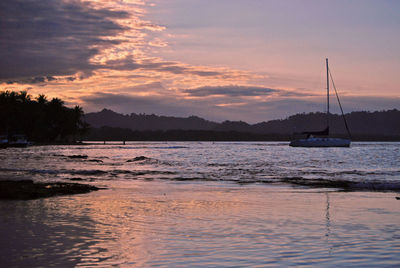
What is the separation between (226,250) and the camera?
858 cm

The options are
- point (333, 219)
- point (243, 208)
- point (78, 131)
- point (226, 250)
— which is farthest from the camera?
point (78, 131)

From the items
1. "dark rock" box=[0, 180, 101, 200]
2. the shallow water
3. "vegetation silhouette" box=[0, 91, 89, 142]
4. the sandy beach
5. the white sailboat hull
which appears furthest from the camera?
"vegetation silhouette" box=[0, 91, 89, 142]

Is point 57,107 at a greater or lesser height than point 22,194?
greater

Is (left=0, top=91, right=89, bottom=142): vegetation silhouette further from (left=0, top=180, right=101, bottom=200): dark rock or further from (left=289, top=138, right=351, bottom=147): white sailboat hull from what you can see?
(left=0, top=180, right=101, bottom=200): dark rock

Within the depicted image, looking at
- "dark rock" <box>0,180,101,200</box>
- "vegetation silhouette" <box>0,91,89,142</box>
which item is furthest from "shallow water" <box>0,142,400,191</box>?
"vegetation silhouette" <box>0,91,89,142</box>

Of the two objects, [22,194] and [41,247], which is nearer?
[41,247]

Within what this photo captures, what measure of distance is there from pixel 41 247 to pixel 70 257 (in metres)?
1.07

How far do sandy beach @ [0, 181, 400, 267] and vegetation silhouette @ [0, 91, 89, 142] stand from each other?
107 m

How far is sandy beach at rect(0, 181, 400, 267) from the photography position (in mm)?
7941

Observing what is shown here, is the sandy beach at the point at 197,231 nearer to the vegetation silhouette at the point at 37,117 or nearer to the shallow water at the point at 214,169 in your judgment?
the shallow water at the point at 214,169

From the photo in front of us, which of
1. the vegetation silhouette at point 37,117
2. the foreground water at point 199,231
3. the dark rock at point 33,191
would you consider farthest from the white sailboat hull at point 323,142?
the dark rock at point 33,191

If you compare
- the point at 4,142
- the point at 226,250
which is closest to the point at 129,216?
the point at 226,250

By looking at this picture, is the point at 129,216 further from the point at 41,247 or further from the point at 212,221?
the point at 41,247

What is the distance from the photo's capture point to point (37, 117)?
13088 cm
